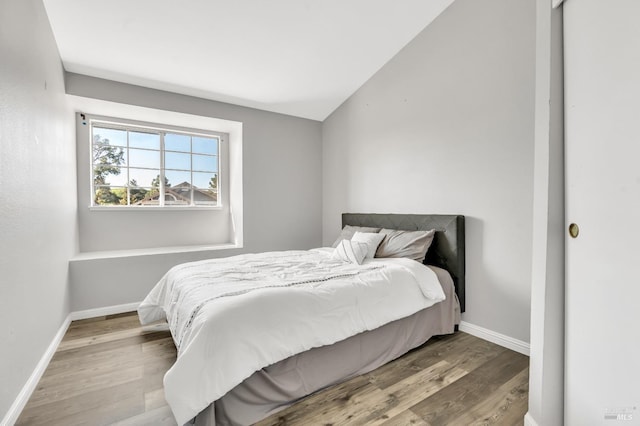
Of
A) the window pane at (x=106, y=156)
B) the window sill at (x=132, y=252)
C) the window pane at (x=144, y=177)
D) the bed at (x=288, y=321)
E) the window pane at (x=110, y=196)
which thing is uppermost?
the window pane at (x=106, y=156)

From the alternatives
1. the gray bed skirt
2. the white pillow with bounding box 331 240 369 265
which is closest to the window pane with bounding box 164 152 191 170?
the white pillow with bounding box 331 240 369 265

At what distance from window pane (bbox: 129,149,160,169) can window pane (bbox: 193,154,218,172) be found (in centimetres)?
48

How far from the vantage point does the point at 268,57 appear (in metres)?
2.93

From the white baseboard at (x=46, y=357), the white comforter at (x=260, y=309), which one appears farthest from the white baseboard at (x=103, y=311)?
the white comforter at (x=260, y=309)

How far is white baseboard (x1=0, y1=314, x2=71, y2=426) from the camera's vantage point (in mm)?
1416

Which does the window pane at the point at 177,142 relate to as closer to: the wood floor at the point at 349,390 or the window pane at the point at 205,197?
the window pane at the point at 205,197

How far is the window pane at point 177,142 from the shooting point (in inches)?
150

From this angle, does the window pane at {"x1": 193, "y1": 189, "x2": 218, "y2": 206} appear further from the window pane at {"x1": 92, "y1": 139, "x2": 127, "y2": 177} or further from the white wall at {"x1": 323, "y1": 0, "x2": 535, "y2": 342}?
the white wall at {"x1": 323, "y1": 0, "x2": 535, "y2": 342}

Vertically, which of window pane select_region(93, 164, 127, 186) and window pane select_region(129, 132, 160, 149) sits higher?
window pane select_region(129, 132, 160, 149)

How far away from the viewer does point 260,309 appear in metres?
1.53

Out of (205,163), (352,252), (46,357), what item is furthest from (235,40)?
(46,357)

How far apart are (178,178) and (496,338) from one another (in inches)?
163
